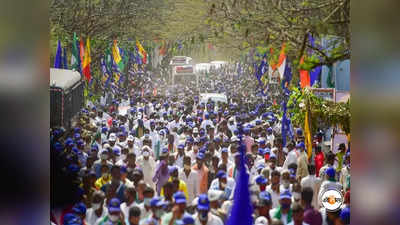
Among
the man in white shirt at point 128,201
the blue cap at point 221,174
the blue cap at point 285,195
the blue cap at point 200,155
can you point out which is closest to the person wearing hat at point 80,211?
the man in white shirt at point 128,201

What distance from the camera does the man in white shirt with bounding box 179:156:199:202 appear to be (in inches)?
240

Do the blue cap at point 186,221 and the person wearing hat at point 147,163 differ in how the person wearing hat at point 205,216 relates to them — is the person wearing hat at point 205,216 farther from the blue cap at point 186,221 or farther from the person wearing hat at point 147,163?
the person wearing hat at point 147,163

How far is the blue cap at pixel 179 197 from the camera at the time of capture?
6.02m

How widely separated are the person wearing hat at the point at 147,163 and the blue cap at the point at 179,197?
30 cm

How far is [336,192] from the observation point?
6020 mm

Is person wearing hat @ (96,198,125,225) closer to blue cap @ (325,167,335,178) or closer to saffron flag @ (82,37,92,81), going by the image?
saffron flag @ (82,37,92,81)

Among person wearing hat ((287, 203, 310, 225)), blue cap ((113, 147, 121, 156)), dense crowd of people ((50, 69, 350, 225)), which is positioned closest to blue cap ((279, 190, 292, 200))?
dense crowd of people ((50, 69, 350, 225))

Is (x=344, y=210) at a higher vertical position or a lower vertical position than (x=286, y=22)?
lower

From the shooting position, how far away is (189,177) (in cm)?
619

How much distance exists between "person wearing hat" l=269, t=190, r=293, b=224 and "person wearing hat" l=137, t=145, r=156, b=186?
4.40 ft
